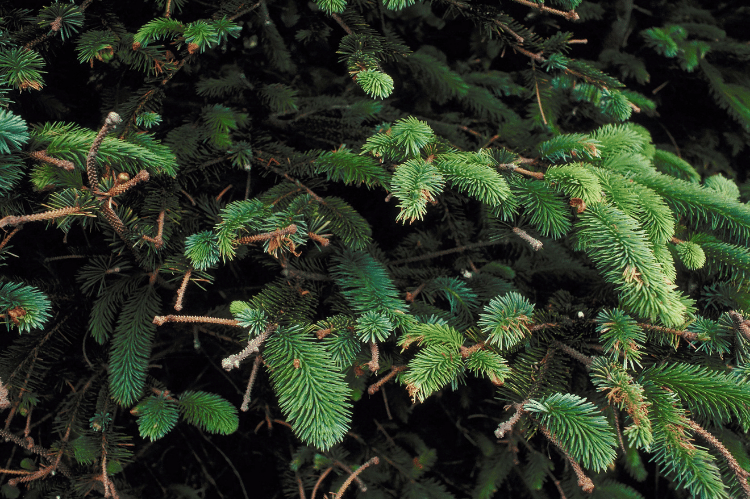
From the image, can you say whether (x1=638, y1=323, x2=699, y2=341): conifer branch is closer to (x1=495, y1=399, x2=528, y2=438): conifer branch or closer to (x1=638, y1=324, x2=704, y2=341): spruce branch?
(x1=638, y1=324, x2=704, y2=341): spruce branch

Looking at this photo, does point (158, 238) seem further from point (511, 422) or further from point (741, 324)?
point (741, 324)

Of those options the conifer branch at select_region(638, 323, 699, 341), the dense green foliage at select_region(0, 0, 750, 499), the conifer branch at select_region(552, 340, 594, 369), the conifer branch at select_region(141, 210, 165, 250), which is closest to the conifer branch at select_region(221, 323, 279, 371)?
the dense green foliage at select_region(0, 0, 750, 499)

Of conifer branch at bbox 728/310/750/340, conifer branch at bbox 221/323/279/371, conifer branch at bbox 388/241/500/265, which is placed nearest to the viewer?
conifer branch at bbox 221/323/279/371

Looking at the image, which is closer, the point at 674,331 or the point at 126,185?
the point at 126,185

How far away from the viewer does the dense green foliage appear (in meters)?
0.78

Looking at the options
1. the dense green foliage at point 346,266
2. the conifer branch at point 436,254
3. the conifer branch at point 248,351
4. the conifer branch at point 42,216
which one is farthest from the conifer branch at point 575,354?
the conifer branch at point 42,216

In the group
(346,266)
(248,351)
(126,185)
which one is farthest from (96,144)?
(346,266)

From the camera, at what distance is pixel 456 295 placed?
107cm

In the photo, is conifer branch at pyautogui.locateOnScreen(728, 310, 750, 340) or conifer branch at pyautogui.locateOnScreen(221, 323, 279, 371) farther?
conifer branch at pyautogui.locateOnScreen(728, 310, 750, 340)

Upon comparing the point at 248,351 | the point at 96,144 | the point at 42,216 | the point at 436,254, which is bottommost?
the point at 436,254

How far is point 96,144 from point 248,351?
444mm

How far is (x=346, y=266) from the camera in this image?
3.25ft

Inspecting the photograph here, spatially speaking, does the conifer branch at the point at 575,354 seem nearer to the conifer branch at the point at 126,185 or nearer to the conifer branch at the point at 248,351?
the conifer branch at the point at 248,351

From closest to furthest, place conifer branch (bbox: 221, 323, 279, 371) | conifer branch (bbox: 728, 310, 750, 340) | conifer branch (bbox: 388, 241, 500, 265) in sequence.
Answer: conifer branch (bbox: 221, 323, 279, 371) < conifer branch (bbox: 728, 310, 750, 340) < conifer branch (bbox: 388, 241, 500, 265)
